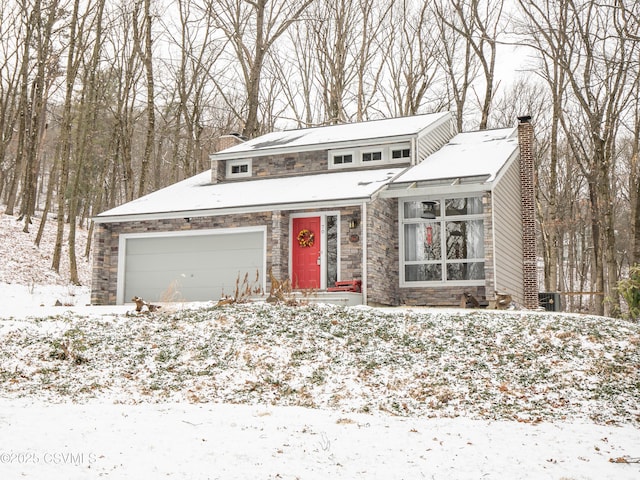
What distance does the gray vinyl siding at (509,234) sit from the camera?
47.2ft

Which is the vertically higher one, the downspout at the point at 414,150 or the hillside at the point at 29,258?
the downspout at the point at 414,150

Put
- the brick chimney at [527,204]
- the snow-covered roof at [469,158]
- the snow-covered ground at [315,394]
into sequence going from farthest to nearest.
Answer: the brick chimney at [527,204]
the snow-covered roof at [469,158]
the snow-covered ground at [315,394]

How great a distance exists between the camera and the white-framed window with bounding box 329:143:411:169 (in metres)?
17.4

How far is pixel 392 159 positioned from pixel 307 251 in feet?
12.9

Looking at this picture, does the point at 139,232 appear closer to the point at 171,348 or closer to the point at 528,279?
the point at 171,348

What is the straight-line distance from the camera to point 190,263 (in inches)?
642

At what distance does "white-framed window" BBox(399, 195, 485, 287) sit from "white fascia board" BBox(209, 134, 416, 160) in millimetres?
2406

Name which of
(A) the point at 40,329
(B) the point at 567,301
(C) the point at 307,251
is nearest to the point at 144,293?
(C) the point at 307,251

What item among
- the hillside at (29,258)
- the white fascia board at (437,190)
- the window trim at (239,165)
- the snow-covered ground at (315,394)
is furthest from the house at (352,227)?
the hillside at (29,258)

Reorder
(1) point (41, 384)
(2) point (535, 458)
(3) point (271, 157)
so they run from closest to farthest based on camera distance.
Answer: (2) point (535, 458) → (1) point (41, 384) → (3) point (271, 157)

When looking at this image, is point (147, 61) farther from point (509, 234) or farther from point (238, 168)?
point (509, 234)

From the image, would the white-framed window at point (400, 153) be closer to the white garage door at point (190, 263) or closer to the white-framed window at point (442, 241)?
the white-framed window at point (442, 241)

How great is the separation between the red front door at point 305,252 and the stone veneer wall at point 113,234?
1395mm

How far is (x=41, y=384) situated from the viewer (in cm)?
812
